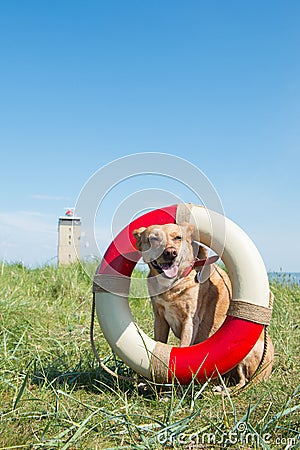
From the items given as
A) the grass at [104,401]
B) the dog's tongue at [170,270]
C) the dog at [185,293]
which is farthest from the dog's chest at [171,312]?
the grass at [104,401]

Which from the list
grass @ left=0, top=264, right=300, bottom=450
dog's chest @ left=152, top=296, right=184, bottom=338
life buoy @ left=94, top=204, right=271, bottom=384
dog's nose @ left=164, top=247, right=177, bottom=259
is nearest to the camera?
grass @ left=0, top=264, right=300, bottom=450

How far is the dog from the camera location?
2.91 m

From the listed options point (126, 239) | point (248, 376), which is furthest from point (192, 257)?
point (248, 376)

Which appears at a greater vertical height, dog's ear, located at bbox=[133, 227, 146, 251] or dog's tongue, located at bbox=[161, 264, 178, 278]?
dog's ear, located at bbox=[133, 227, 146, 251]

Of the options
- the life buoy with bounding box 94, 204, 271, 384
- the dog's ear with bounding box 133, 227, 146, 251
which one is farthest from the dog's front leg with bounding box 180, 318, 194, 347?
the dog's ear with bounding box 133, 227, 146, 251

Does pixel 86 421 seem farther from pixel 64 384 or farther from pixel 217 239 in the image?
pixel 217 239

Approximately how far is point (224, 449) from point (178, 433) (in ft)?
0.64

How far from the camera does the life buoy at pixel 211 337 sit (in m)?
2.73

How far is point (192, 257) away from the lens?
302 cm

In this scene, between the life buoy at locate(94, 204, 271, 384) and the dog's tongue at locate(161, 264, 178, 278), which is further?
the dog's tongue at locate(161, 264, 178, 278)

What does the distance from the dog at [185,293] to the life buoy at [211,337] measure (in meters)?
0.10

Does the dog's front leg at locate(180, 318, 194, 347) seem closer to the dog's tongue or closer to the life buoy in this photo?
the life buoy

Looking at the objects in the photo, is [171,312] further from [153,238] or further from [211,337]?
[153,238]

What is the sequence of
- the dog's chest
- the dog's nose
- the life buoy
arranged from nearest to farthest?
the life buoy → the dog's nose → the dog's chest
